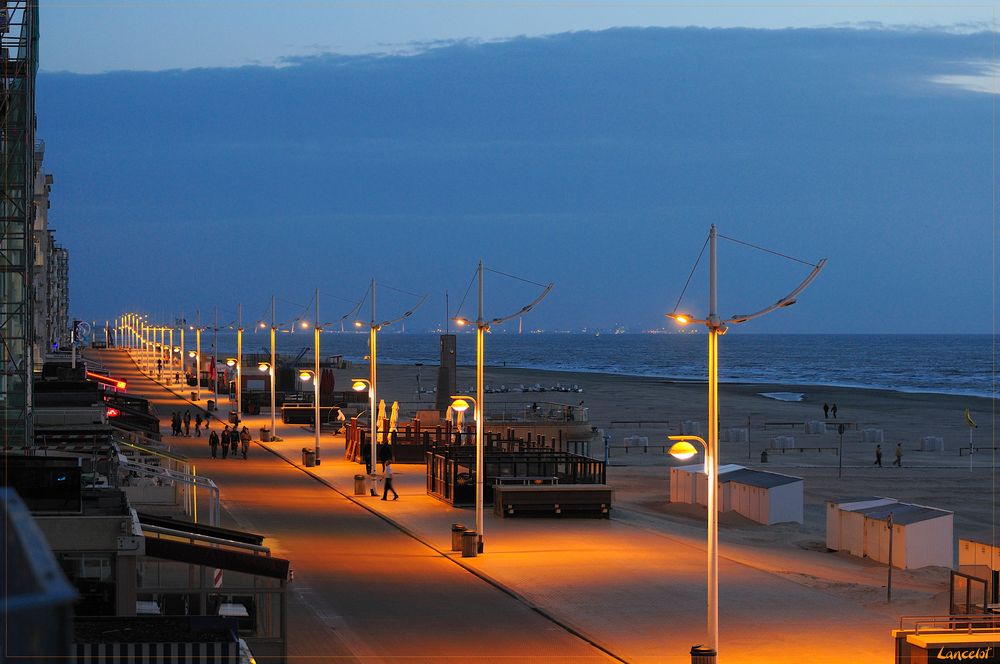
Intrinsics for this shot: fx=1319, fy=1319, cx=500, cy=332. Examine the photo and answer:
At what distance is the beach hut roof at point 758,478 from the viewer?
136ft

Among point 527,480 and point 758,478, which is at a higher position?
point 758,478

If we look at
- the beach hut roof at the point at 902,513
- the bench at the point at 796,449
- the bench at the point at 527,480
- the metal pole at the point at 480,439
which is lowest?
the bench at the point at 796,449

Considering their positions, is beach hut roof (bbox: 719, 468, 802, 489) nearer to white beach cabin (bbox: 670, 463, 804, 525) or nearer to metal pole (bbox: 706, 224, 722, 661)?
white beach cabin (bbox: 670, 463, 804, 525)

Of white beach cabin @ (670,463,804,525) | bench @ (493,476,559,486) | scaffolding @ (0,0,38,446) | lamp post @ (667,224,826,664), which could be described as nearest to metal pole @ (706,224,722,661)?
lamp post @ (667,224,826,664)

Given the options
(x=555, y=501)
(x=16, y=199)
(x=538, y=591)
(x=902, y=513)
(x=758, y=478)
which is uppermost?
(x=16, y=199)

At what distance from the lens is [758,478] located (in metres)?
42.6

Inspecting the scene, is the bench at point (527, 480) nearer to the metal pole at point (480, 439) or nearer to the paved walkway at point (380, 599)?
the paved walkway at point (380, 599)

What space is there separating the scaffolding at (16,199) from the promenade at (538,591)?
8.80 metres

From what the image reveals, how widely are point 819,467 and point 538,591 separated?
3590 cm

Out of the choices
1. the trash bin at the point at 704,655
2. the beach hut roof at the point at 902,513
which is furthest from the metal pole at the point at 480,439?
the trash bin at the point at 704,655

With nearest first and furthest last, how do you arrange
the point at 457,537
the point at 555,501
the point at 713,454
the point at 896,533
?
the point at 713,454 → the point at 457,537 → the point at 896,533 → the point at 555,501

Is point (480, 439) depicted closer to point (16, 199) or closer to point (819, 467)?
point (16, 199)

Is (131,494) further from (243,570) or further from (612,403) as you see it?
(612,403)

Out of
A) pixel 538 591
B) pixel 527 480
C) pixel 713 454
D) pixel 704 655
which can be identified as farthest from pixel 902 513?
pixel 704 655
